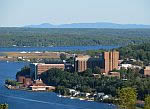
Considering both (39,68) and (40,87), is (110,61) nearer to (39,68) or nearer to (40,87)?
(39,68)

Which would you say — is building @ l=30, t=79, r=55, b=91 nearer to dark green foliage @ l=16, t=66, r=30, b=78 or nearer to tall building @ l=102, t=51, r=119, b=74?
dark green foliage @ l=16, t=66, r=30, b=78

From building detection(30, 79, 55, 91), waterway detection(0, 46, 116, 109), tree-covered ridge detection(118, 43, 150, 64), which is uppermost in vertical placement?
waterway detection(0, 46, 116, 109)

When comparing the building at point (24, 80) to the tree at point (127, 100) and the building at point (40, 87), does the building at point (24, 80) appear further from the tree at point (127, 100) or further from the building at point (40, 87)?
the tree at point (127, 100)

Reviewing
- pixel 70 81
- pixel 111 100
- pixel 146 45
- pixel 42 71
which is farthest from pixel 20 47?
pixel 111 100

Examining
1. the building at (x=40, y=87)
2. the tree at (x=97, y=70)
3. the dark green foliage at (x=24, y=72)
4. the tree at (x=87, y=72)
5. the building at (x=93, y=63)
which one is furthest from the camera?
the building at (x=93, y=63)

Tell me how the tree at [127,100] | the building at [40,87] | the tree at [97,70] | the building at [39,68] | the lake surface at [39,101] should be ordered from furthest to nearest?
the building at [39,68], the tree at [97,70], the building at [40,87], the lake surface at [39,101], the tree at [127,100]

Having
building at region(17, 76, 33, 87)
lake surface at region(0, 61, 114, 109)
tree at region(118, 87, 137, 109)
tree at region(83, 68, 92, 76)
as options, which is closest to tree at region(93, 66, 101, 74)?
tree at region(83, 68, 92, 76)

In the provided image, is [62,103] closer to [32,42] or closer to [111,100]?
[111,100]

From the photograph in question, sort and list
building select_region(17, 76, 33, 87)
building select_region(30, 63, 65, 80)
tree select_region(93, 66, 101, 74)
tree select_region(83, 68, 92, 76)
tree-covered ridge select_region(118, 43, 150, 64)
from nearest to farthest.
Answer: building select_region(17, 76, 33, 87)
tree select_region(83, 68, 92, 76)
tree select_region(93, 66, 101, 74)
building select_region(30, 63, 65, 80)
tree-covered ridge select_region(118, 43, 150, 64)

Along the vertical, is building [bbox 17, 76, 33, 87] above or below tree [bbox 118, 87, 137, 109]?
below

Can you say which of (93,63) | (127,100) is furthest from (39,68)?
(127,100)

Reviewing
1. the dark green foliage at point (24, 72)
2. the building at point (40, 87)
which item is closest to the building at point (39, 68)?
the dark green foliage at point (24, 72)

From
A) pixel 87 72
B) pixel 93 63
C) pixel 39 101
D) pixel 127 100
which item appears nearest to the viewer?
pixel 127 100

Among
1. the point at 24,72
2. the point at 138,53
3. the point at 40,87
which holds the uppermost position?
the point at 138,53
